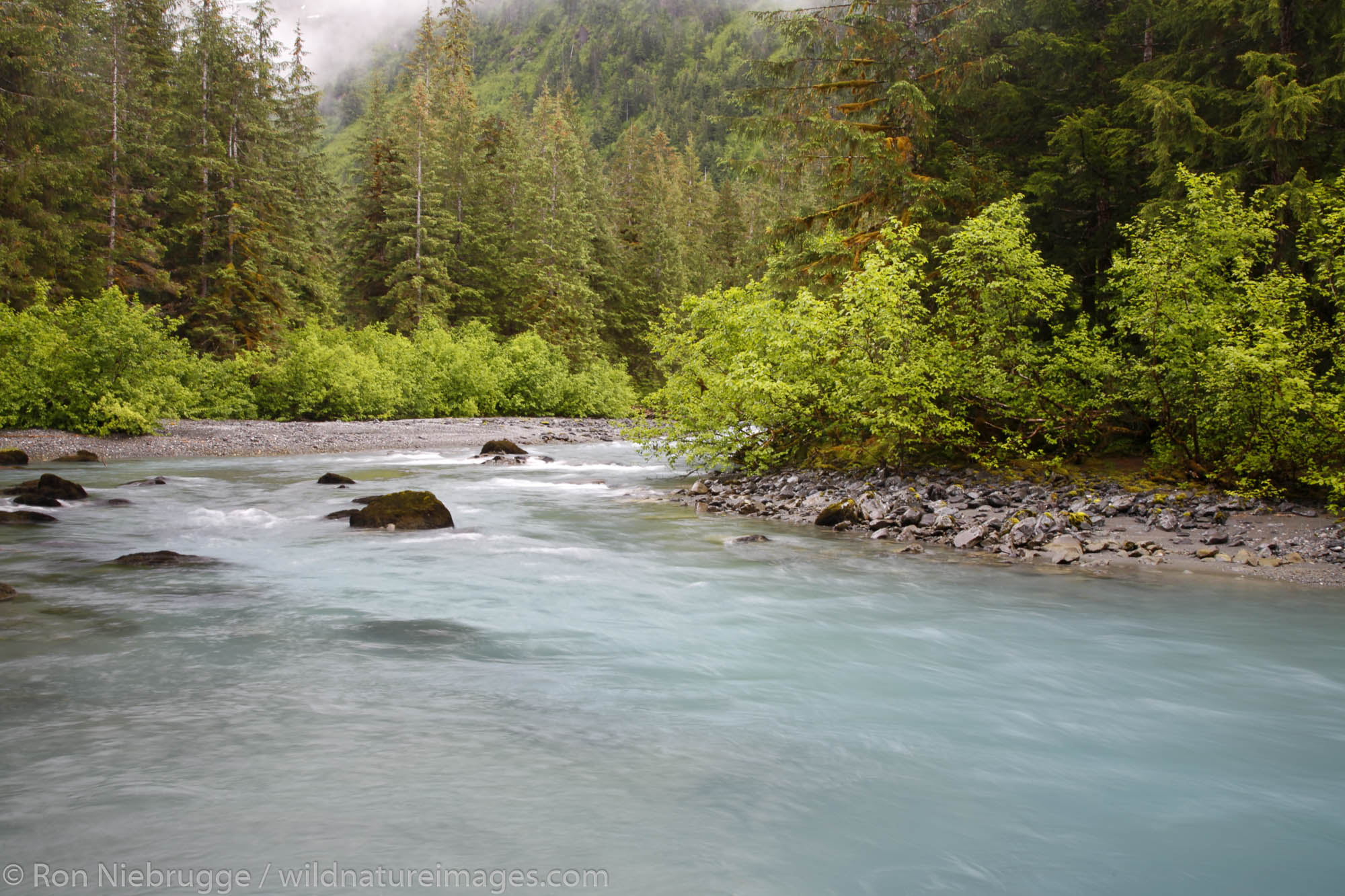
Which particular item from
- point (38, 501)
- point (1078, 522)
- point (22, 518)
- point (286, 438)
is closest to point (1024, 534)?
point (1078, 522)

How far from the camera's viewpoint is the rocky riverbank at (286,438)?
19.6 m

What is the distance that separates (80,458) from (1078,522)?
20.3 metres

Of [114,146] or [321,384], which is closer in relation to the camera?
[114,146]

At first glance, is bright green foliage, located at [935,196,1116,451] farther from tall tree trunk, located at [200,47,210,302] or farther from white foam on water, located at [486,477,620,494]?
tall tree trunk, located at [200,47,210,302]

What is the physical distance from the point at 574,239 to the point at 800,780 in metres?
45.3

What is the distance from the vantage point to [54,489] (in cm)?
1331

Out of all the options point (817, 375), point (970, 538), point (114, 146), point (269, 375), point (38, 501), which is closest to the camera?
point (970, 538)

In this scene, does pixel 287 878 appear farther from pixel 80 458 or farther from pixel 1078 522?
pixel 80 458

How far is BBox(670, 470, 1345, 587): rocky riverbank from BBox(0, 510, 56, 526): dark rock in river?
31.8ft

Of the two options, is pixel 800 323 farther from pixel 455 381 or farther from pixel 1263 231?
pixel 455 381

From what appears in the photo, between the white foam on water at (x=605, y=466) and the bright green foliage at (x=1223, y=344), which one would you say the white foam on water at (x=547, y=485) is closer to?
the white foam on water at (x=605, y=466)

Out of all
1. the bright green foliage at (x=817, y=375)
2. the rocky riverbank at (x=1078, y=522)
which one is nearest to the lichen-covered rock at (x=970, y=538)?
the rocky riverbank at (x=1078, y=522)

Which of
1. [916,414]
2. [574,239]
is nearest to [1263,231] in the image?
[916,414]

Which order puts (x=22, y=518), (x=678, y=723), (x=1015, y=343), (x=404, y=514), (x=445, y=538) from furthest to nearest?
(x=1015, y=343)
(x=404, y=514)
(x=445, y=538)
(x=22, y=518)
(x=678, y=723)
